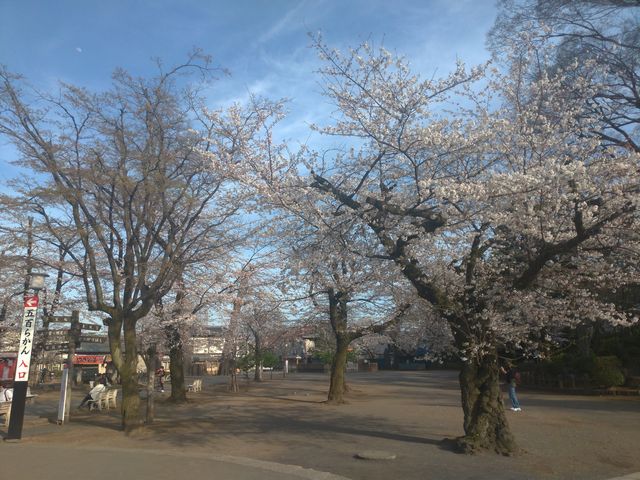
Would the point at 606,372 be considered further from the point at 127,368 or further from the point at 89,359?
the point at 89,359

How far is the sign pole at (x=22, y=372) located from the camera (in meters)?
12.4

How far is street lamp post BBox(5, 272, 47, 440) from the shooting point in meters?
12.4

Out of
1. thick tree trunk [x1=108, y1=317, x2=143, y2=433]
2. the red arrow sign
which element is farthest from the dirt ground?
the red arrow sign

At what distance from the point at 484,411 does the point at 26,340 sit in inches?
404

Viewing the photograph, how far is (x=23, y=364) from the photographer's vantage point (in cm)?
1278

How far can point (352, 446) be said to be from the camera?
37.1 ft

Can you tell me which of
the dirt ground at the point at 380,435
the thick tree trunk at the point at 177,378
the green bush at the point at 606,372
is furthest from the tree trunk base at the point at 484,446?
the green bush at the point at 606,372

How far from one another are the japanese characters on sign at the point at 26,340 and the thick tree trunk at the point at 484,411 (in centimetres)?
980

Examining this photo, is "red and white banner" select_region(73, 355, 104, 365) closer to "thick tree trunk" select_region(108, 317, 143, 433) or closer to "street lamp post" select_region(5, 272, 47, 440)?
"thick tree trunk" select_region(108, 317, 143, 433)

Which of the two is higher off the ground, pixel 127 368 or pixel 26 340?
pixel 26 340

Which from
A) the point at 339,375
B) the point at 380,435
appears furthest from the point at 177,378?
the point at 380,435

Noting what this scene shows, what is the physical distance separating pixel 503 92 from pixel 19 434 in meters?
12.8

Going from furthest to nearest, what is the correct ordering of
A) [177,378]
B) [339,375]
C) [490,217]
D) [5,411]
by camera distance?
[177,378], [339,375], [5,411], [490,217]

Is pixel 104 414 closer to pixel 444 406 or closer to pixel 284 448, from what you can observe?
pixel 284 448
